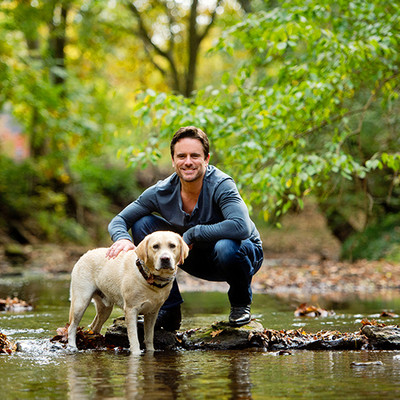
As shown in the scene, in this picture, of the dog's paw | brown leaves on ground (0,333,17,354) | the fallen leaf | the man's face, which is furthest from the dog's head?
brown leaves on ground (0,333,17,354)

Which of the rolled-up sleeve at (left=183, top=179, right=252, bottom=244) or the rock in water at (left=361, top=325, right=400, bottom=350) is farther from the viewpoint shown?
the rolled-up sleeve at (left=183, top=179, right=252, bottom=244)

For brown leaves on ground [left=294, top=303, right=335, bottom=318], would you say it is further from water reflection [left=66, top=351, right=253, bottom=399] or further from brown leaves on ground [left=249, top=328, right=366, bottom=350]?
water reflection [left=66, top=351, right=253, bottom=399]

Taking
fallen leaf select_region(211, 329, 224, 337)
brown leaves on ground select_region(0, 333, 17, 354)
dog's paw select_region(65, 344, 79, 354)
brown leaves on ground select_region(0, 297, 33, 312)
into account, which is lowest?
dog's paw select_region(65, 344, 79, 354)

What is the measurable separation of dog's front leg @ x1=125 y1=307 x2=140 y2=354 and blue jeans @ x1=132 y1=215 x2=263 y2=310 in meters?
0.63

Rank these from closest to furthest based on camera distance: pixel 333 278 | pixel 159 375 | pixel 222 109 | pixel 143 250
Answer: pixel 159 375 < pixel 143 250 < pixel 222 109 < pixel 333 278

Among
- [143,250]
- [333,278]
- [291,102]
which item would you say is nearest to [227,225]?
[143,250]

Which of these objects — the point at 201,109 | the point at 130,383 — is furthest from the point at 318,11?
the point at 130,383

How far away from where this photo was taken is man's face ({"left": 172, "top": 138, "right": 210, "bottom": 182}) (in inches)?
200

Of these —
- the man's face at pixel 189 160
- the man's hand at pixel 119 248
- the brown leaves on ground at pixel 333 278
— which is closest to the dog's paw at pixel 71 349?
the man's hand at pixel 119 248

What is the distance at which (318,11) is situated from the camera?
27.9ft

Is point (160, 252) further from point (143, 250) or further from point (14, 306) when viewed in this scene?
point (14, 306)

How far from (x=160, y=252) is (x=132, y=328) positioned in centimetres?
72

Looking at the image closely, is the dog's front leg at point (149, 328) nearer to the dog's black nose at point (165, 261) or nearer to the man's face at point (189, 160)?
the dog's black nose at point (165, 261)

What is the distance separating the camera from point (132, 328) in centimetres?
484
